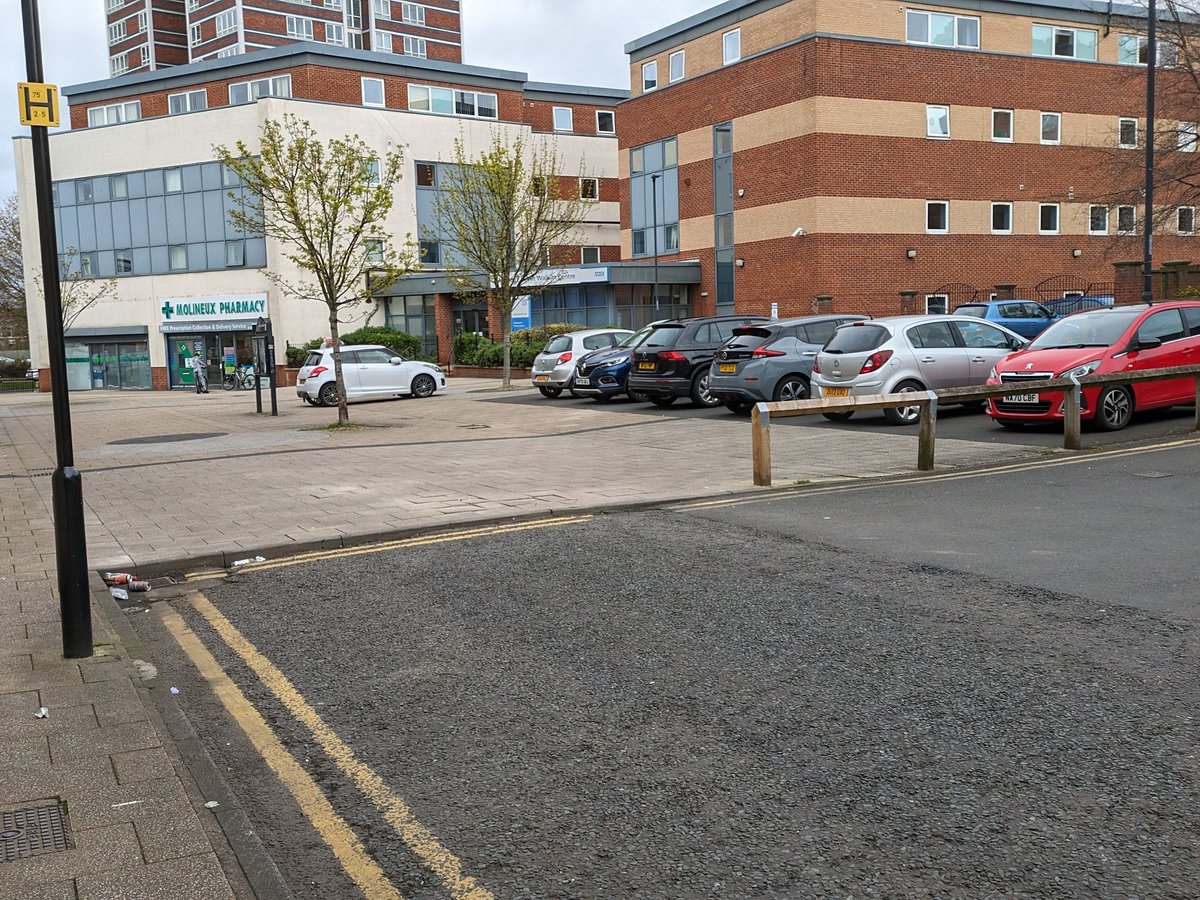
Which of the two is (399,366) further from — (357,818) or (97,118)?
(97,118)

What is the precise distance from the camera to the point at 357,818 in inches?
149

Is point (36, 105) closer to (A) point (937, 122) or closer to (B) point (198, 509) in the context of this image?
(B) point (198, 509)

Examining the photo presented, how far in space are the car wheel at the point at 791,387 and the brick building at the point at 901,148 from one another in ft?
62.8

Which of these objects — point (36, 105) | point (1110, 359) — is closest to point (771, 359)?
point (1110, 359)

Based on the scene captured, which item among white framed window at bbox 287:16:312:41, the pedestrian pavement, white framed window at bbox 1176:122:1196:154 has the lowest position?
the pedestrian pavement

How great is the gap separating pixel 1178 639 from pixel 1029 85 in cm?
4099

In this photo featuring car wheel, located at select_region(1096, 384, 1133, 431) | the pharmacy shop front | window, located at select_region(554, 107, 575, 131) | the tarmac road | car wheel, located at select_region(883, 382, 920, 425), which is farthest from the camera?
window, located at select_region(554, 107, 575, 131)

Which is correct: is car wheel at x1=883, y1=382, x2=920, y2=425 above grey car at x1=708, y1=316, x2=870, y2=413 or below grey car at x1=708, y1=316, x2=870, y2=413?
below

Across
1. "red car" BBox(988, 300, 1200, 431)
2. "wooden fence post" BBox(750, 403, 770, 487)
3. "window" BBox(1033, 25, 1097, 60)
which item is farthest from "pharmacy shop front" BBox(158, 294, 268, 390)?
"wooden fence post" BBox(750, 403, 770, 487)

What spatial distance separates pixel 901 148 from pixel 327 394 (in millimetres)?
22735

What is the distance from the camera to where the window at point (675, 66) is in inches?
1759

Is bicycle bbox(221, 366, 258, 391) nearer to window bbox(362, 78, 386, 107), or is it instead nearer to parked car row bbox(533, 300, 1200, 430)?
window bbox(362, 78, 386, 107)

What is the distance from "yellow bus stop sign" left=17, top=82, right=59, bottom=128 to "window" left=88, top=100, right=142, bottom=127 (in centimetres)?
5687

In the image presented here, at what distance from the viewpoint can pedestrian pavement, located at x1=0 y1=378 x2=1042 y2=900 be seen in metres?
3.50
